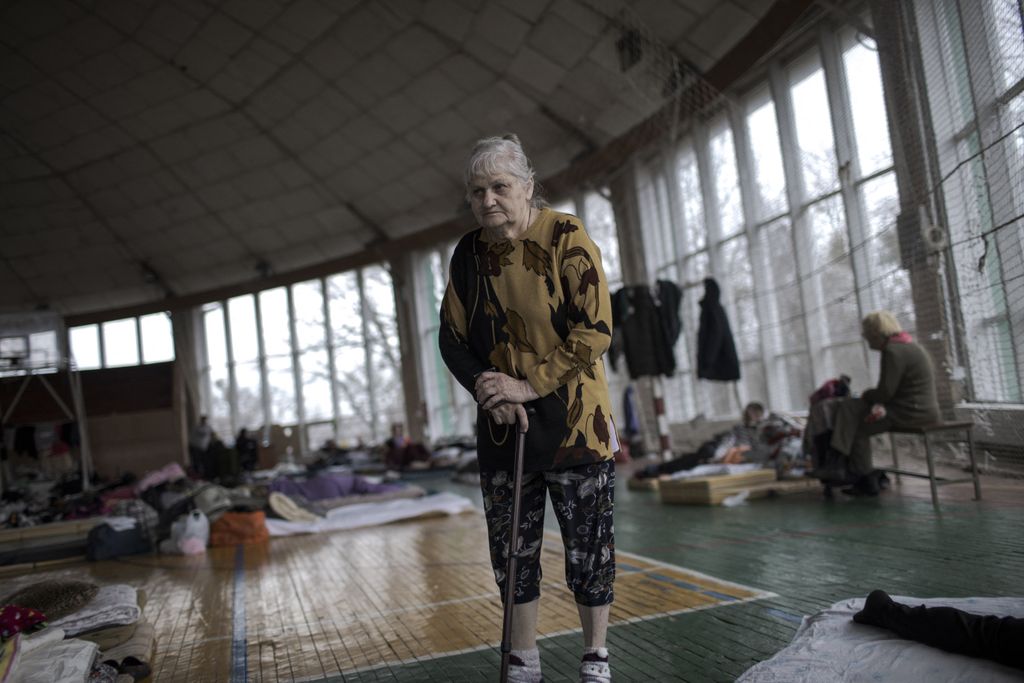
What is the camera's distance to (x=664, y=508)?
6035mm

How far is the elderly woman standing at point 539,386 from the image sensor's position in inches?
75.8

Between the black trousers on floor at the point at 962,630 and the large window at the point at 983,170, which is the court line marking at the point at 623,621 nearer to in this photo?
the black trousers on floor at the point at 962,630

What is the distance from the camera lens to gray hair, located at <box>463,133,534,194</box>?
1949mm

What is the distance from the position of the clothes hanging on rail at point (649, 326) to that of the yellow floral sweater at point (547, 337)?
7.55 meters

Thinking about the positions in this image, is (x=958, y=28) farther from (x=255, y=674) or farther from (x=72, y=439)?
(x=72, y=439)

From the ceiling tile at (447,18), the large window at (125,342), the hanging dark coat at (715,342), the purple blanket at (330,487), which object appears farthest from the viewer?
the large window at (125,342)

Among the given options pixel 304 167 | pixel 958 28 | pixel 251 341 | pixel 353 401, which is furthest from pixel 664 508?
pixel 251 341

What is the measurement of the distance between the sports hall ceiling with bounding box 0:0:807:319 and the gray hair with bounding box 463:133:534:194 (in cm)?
681

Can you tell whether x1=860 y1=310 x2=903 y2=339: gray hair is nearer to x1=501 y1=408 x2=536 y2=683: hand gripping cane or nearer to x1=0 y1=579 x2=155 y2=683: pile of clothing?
x1=501 y1=408 x2=536 y2=683: hand gripping cane

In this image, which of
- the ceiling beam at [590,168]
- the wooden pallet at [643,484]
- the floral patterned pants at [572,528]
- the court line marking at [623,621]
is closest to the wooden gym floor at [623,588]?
the court line marking at [623,621]

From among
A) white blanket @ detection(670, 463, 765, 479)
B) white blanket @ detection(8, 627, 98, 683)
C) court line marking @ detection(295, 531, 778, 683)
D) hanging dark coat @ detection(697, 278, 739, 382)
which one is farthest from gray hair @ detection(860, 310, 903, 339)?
white blanket @ detection(8, 627, 98, 683)

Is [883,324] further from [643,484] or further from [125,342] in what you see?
[125,342]

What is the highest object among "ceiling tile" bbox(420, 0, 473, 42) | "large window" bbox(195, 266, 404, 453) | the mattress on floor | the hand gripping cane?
"ceiling tile" bbox(420, 0, 473, 42)

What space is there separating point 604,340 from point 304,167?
13550 millimetres
